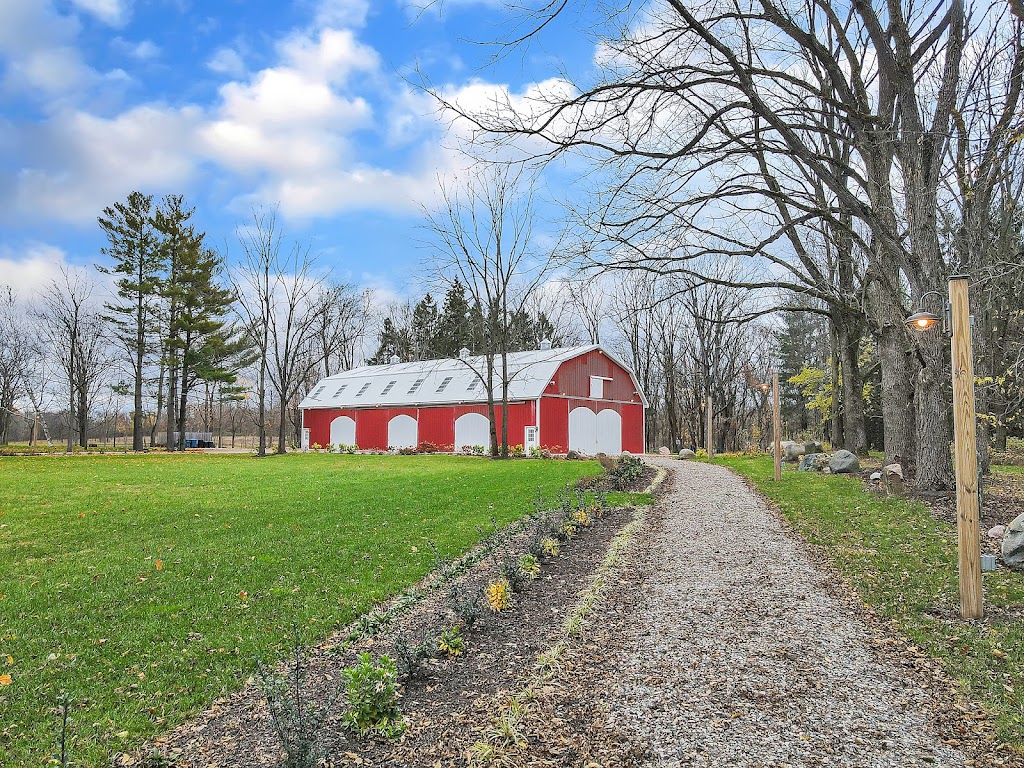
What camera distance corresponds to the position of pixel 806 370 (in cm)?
2422

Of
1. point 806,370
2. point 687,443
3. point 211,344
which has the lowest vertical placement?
point 687,443

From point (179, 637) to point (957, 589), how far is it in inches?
266

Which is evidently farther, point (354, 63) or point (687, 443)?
point (687, 443)

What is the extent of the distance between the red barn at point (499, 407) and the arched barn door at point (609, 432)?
47 millimetres

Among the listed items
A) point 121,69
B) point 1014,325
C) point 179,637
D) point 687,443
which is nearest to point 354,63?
point 121,69

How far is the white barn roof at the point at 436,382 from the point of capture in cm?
2614

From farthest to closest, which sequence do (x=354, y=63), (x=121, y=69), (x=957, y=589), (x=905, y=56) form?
(x=121, y=69) < (x=905, y=56) < (x=354, y=63) < (x=957, y=589)

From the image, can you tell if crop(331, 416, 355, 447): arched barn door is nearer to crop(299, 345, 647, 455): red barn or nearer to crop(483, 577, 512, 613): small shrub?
crop(299, 345, 647, 455): red barn

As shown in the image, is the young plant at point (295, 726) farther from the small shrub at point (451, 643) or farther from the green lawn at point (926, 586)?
the green lawn at point (926, 586)

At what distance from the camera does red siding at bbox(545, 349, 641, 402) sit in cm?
2609

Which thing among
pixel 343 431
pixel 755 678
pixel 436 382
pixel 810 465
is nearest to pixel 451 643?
pixel 755 678

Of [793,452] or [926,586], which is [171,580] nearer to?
[926,586]

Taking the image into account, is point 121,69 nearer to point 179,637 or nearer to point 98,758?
point 179,637

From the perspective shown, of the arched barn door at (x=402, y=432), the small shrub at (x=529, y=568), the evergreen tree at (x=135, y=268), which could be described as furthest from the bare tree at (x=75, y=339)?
the small shrub at (x=529, y=568)
